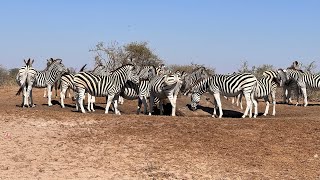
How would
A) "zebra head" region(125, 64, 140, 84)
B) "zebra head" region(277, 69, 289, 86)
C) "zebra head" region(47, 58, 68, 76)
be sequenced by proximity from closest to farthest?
1. "zebra head" region(125, 64, 140, 84)
2. "zebra head" region(47, 58, 68, 76)
3. "zebra head" region(277, 69, 289, 86)

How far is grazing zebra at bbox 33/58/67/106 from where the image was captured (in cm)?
2055

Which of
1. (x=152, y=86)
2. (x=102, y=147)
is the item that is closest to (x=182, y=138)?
(x=102, y=147)

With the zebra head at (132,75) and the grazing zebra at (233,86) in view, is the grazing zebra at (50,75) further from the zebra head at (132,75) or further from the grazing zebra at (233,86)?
the grazing zebra at (233,86)

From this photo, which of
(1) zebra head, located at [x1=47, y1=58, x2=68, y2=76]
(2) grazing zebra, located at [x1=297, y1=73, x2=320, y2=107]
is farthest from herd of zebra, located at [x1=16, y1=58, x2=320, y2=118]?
(2) grazing zebra, located at [x1=297, y1=73, x2=320, y2=107]

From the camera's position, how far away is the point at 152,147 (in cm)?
1107

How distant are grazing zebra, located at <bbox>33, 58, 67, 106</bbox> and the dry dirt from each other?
6.31 m

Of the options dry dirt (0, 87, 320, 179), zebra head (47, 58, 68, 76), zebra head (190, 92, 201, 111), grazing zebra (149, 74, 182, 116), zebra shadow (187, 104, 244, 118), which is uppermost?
zebra head (47, 58, 68, 76)

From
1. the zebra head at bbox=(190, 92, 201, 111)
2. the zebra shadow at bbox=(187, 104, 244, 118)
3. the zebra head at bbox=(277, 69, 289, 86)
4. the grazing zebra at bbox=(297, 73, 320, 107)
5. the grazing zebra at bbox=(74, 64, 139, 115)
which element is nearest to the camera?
the grazing zebra at bbox=(74, 64, 139, 115)

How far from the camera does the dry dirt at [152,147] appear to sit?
378 inches

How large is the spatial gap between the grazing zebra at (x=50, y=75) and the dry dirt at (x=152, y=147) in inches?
248

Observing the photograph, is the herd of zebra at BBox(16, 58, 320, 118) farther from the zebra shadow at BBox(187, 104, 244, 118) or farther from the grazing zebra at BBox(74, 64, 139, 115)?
the zebra shadow at BBox(187, 104, 244, 118)

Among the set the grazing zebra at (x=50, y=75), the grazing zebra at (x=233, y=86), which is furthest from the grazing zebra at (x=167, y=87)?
the grazing zebra at (x=50, y=75)

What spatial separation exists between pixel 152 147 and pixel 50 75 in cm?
1110

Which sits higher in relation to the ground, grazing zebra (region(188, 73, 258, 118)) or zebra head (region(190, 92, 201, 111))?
grazing zebra (region(188, 73, 258, 118))
